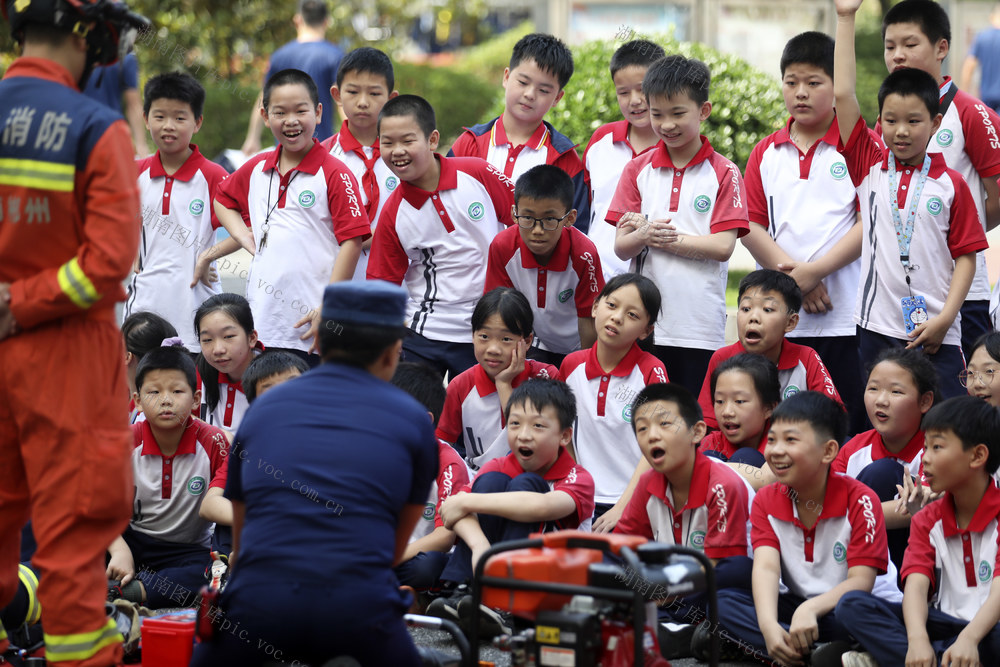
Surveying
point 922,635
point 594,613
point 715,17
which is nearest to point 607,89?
point 922,635

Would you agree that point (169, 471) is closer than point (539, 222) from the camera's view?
Yes

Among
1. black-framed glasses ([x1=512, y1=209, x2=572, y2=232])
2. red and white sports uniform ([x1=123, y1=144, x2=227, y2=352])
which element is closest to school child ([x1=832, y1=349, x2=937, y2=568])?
black-framed glasses ([x1=512, y1=209, x2=572, y2=232])

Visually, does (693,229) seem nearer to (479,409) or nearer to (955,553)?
(479,409)

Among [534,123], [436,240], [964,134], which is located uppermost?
[534,123]

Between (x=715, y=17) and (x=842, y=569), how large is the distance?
1191cm

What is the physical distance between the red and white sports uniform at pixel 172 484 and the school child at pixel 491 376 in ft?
3.41

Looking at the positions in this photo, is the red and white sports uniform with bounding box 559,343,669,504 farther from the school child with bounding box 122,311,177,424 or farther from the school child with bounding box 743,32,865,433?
the school child with bounding box 122,311,177,424

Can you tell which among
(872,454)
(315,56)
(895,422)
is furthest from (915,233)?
(315,56)

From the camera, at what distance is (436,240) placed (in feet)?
18.6

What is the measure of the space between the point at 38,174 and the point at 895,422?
3258 millimetres

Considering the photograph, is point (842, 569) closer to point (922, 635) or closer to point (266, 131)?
point (922, 635)

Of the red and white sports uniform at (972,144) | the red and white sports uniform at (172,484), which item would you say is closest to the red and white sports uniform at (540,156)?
the red and white sports uniform at (972,144)

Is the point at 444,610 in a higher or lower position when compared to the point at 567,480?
lower

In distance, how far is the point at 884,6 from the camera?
1598 cm
